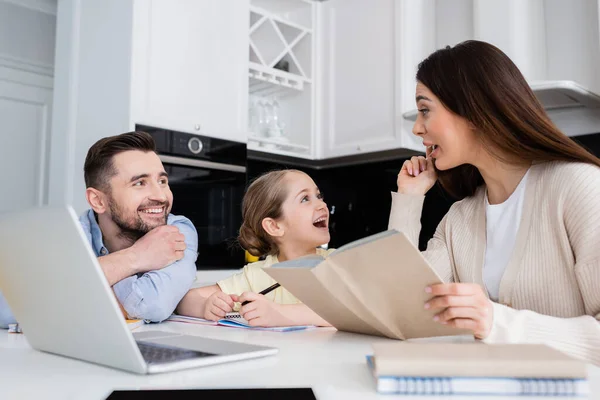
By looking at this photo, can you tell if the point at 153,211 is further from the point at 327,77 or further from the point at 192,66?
the point at 327,77

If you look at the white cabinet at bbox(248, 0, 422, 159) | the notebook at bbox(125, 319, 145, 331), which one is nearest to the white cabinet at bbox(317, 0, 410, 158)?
the white cabinet at bbox(248, 0, 422, 159)

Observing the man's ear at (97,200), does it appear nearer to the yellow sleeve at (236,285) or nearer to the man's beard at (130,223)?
the man's beard at (130,223)

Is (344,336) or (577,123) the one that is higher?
(577,123)

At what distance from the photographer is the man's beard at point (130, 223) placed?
1549mm

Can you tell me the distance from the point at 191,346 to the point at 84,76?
6.72 feet

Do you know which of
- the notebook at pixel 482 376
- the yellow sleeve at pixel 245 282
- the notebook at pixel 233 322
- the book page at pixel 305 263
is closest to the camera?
the notebook at pixel 482 376

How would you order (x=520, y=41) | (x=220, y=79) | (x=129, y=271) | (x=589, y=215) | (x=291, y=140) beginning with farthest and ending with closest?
(x=291, y=140)
(x=220, y=79)
(x=520, y=41)
(x=129, y=271)
(x=589, y=215)

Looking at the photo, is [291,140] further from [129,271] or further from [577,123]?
[129,271]

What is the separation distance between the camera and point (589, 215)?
45.6 inches

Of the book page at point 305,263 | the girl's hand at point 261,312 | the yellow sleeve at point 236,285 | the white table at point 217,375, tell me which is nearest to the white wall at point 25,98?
the yellow sleeve at point 236,285

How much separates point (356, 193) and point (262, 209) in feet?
5.39

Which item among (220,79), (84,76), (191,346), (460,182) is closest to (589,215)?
(460,182)

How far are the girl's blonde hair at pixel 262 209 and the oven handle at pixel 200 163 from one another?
59 centimetres

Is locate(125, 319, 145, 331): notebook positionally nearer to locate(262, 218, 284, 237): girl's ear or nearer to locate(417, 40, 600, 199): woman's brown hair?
locate(262, 218, 284, 237): girl's ear
